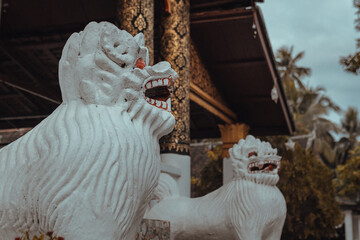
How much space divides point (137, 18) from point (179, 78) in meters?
1.31

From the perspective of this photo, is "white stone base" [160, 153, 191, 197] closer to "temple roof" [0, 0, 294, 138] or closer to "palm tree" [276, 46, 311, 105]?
"temple roof" [0, 0, 294, 138]

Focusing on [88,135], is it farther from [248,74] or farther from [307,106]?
[307,106]

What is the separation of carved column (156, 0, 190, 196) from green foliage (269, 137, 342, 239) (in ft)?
14.5

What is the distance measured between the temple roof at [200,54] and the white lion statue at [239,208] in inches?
137

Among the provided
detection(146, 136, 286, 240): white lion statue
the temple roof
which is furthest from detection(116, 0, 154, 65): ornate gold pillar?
the temple roof

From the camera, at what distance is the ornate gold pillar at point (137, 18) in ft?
19.1

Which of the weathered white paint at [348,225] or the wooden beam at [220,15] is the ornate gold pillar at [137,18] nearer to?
the wooden beam at [220,15]

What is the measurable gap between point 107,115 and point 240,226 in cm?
257

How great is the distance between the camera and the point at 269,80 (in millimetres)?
9477

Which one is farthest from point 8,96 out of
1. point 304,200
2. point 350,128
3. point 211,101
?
point 350,128

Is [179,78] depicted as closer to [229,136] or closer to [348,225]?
[229,136]

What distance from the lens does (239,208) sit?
455 centimetres

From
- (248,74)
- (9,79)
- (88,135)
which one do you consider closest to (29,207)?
(88,135)

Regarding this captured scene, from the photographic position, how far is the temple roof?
809 centimetres
